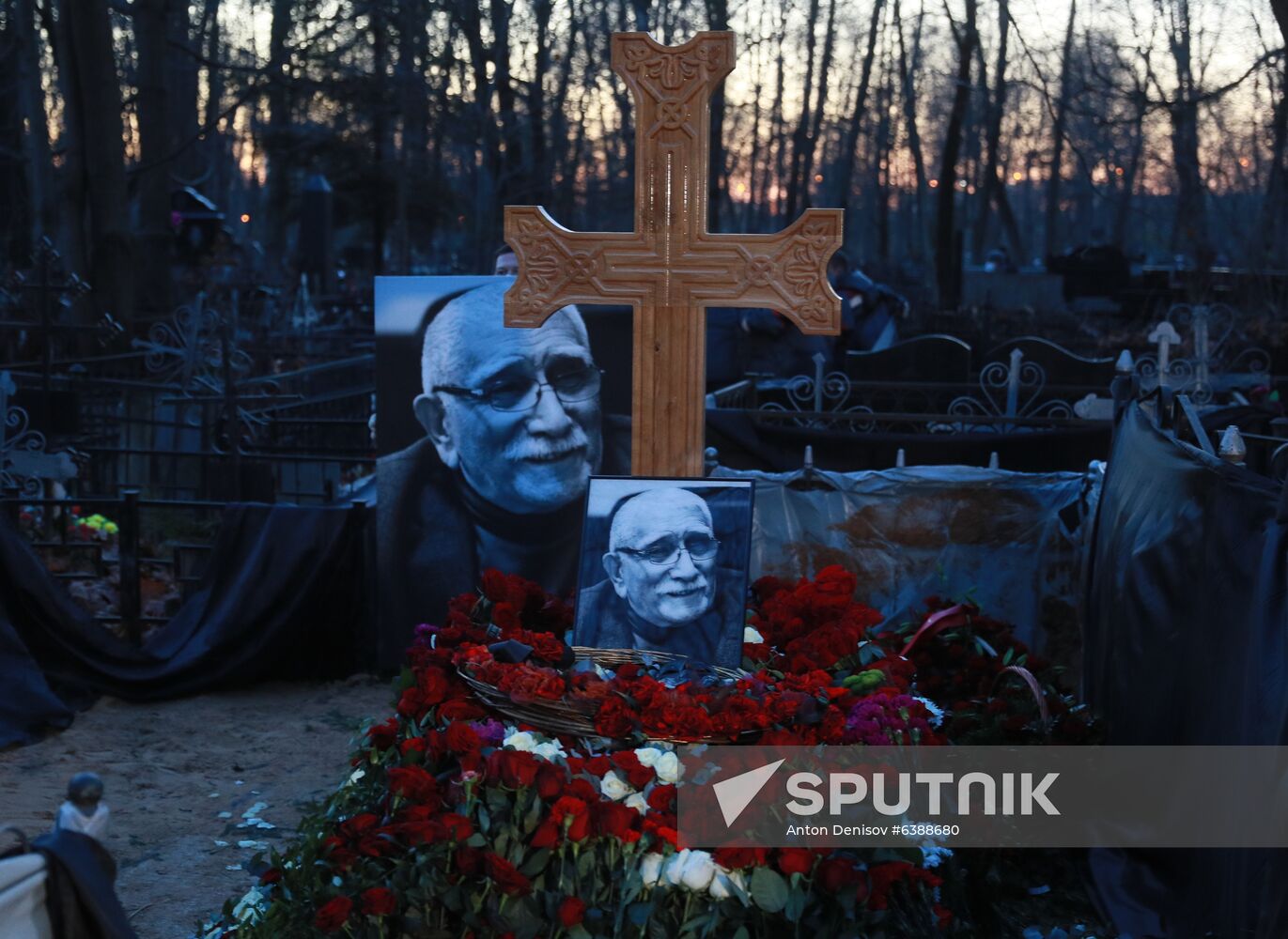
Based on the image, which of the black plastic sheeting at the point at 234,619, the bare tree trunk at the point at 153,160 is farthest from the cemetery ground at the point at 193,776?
the bare tree trunk at the point at 153,160

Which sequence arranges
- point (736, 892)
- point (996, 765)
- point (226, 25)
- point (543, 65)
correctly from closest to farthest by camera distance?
point (736, 892), point (996, 765), point (543, 65), point (226, 25)

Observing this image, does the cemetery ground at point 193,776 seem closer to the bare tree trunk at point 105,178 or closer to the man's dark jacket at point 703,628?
the man's dark jacket at point 703,628

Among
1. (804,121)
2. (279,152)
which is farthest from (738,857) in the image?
(279,152)

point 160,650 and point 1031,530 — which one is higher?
point 1031,530

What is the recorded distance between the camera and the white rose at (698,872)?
3258mm

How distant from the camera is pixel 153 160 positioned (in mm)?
20000

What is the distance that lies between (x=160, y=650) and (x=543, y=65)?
80.2 feet

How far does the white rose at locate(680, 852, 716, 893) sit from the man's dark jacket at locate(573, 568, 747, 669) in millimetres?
736

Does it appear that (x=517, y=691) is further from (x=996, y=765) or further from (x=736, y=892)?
(x=996, y=765)

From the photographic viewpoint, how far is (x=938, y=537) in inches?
288

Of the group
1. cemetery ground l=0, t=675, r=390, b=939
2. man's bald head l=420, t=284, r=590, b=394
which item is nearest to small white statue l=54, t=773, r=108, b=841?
cemetery ground l=0, t=675, r=390, b=939

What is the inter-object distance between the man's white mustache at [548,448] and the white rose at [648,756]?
4193 millimetres

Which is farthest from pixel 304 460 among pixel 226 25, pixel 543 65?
pixel 226 25

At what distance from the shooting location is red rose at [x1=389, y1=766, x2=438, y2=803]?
350 centimetres
